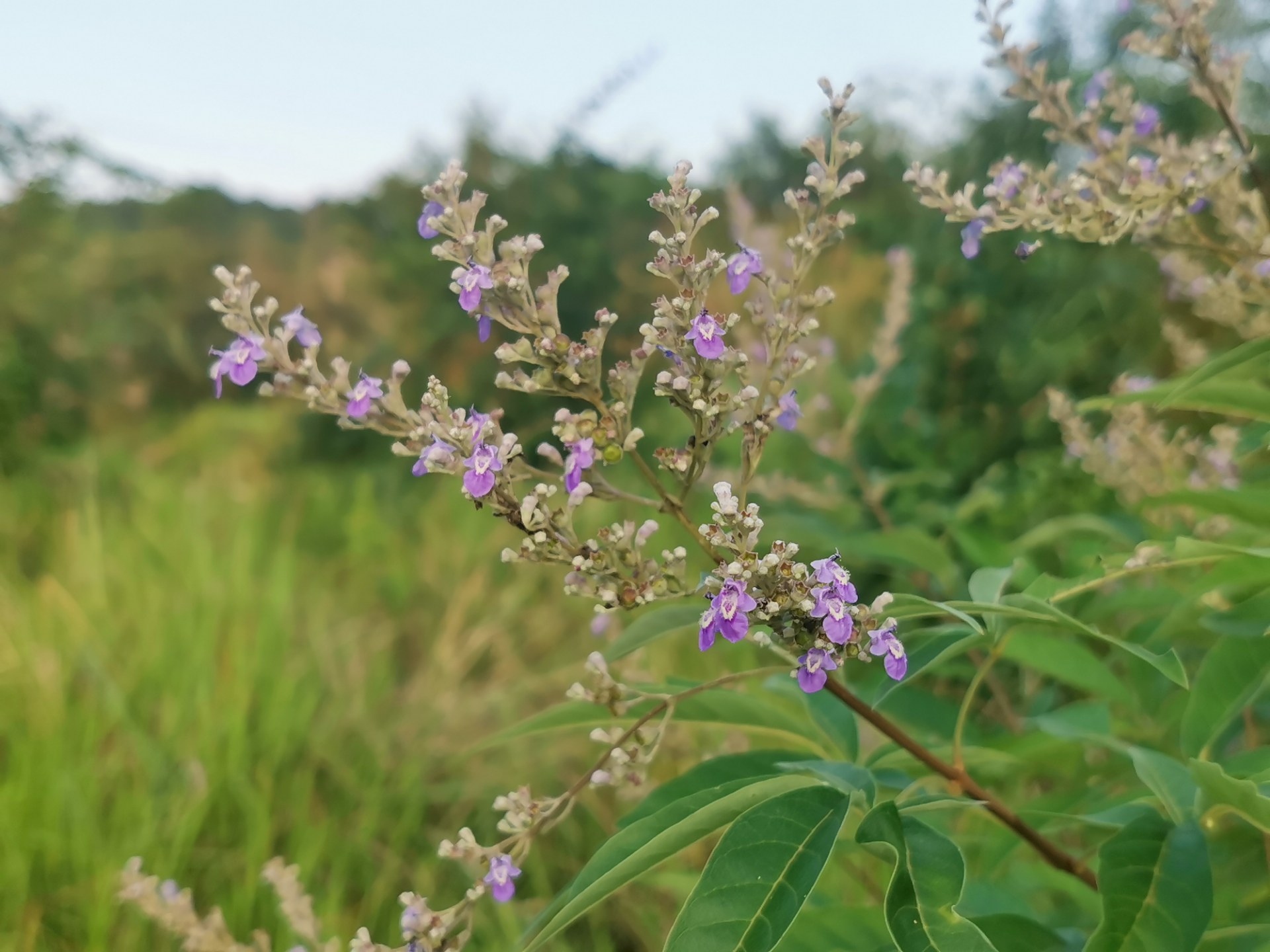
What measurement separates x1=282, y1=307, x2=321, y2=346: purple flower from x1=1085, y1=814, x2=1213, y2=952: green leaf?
108 cm

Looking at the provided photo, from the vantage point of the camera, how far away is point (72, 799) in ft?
8.95

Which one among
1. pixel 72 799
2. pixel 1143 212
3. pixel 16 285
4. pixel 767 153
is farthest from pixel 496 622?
pixel 767 153

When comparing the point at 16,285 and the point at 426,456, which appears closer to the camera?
the point at 426,456

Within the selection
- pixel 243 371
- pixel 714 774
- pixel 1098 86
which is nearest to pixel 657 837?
pixel 714 774

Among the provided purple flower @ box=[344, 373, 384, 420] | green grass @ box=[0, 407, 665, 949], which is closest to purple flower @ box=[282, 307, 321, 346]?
purple flower @ box=[344, 373, 384, 420]

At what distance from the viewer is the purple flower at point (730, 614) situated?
33.9 inches

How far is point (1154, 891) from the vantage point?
1.00 metres

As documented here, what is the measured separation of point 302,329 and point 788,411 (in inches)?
23.8

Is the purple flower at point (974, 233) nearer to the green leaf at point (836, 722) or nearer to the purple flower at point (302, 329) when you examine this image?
the green leaf at point (836, 722)

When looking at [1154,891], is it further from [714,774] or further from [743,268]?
[743,268]

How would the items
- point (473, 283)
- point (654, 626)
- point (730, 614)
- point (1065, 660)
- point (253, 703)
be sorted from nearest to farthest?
point (730, 614) < point (473, 283) < point (654, 626) < point (1065, 660) < point (253, 703)

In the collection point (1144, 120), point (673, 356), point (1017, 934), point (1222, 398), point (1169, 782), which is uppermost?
point (1144, 120)

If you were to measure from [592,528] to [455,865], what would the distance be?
2145 millimetres

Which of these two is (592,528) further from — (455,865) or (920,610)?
(920,610)
